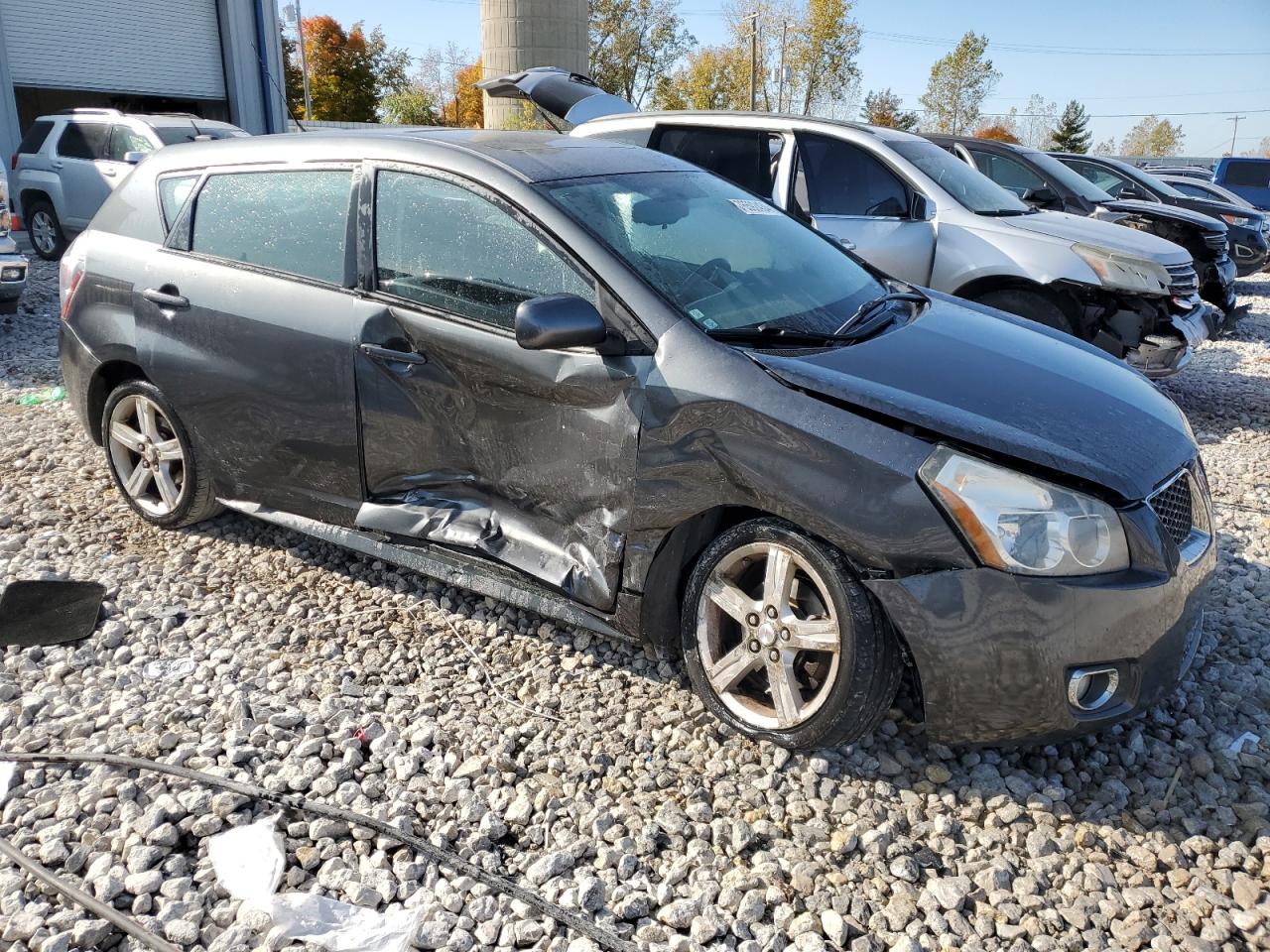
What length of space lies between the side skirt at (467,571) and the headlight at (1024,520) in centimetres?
113

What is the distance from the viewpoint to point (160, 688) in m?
3.43

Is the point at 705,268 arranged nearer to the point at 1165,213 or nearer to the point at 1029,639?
the point at 1029,639

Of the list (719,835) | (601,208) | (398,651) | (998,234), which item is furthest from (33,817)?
(998,234)

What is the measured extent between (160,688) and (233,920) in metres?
1.23

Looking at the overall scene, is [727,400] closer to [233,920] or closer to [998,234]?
[233,920]

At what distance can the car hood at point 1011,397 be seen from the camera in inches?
108

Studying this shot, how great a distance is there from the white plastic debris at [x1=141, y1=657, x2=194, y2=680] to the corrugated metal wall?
1943 centimetres

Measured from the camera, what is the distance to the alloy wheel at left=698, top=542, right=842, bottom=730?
114 inches

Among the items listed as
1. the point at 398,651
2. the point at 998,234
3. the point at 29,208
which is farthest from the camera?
the point at 29,208

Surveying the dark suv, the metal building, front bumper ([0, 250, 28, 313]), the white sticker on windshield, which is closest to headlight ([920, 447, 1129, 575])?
the white sticker on windshield

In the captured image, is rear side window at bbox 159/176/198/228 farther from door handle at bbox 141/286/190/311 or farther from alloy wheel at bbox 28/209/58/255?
alloy wheel at bbox 28/209/58/255

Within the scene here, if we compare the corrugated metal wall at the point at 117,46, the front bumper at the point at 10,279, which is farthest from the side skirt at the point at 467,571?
the corrugated metal wall at the point at 117,46

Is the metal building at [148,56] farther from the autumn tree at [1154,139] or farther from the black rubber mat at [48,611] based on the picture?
the autumn tree at [1154,139]

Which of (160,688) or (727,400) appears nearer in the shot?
(727,400)
